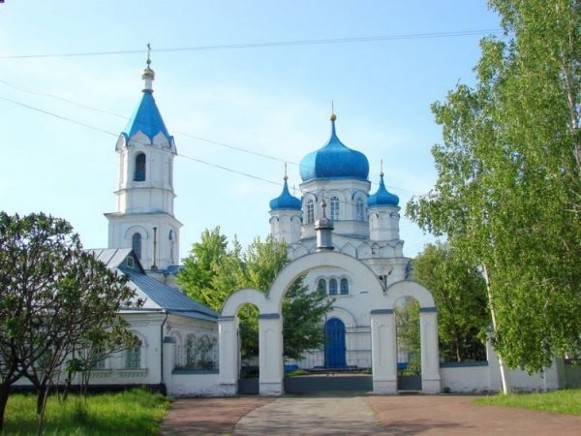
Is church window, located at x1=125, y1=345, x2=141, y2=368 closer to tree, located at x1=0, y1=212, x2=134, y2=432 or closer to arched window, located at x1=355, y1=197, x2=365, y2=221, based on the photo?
tree, located at x1=0, y1=212, x2=134, y2=432

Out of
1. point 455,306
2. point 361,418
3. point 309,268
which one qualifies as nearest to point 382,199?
point 455,306

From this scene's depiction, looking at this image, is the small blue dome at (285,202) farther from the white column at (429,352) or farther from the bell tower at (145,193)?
the white column at (429,352)

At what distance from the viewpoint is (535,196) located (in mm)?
16453

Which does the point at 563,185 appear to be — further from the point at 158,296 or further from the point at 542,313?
the point at 158,296

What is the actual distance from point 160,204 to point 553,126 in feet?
105

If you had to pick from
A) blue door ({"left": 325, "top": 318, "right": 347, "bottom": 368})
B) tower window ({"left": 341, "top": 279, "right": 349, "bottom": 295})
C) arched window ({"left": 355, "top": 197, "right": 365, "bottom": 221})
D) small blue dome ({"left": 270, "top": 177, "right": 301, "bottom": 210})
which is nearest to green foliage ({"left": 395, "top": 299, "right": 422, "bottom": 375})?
blue door ({"left": 325, "top": 318, "right": 347, "bottom": 368})

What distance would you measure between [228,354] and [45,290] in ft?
39.7

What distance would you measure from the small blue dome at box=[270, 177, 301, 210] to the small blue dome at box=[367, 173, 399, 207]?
4895 millimetres

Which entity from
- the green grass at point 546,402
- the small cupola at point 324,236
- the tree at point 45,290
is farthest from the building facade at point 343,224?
the tree at point 45,290

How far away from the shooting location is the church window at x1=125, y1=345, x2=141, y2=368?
988 inches

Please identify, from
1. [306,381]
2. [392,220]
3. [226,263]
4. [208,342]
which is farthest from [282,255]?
[392,220]

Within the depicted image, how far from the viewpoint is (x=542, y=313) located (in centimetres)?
1623

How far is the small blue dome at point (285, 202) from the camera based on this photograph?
164 ft

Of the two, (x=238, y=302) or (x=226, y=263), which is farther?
(x=226, y=263)
